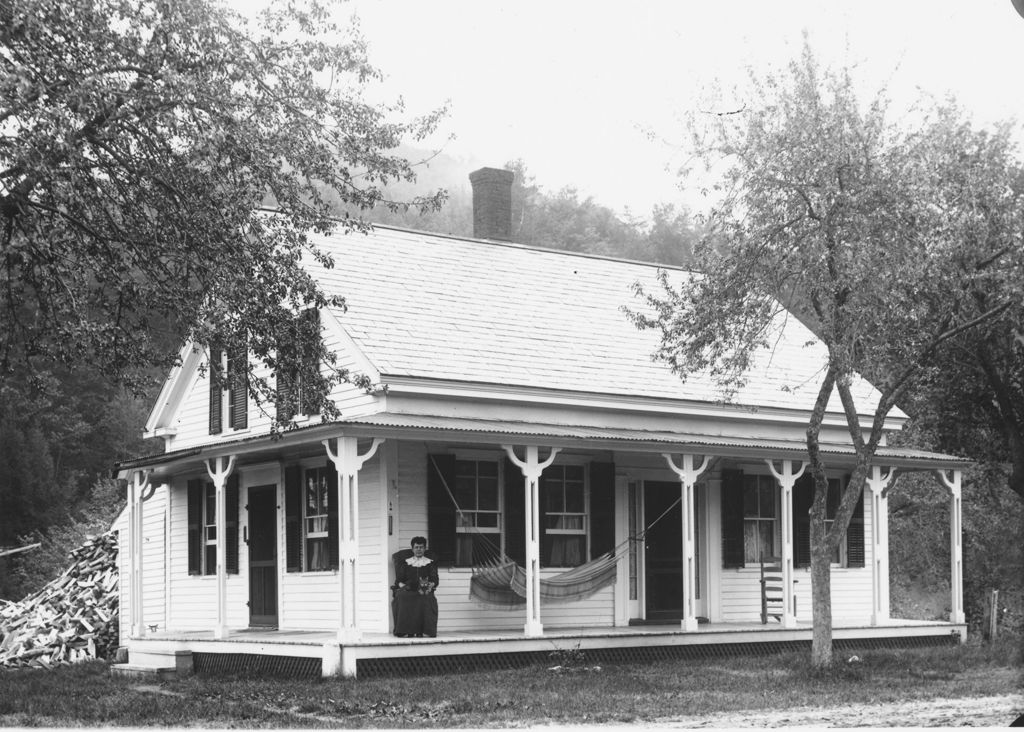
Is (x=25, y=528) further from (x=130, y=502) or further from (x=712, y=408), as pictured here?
(x=712, y=408)

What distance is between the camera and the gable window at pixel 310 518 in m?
19.2

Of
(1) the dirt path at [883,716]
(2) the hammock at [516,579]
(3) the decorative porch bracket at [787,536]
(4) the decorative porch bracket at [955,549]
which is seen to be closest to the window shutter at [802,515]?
(3) the decorative porch bracket at [787,536]

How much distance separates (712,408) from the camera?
21.8 metres

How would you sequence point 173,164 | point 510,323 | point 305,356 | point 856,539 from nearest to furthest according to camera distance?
point 173,164
point 305,356
point 510,323
point 856,539

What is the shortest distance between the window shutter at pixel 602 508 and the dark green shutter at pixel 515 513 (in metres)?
1.19

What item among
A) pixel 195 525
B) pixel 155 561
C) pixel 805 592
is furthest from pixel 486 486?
pixel 155 561

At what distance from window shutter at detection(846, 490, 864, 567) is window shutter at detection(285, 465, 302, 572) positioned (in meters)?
9.02

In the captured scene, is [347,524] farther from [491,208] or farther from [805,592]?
[491,208]

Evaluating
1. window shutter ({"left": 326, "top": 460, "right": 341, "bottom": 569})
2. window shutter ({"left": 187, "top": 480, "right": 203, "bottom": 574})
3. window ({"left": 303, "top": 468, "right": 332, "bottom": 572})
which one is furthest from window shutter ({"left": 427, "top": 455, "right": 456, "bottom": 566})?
window shutter ({"left": 187, "top": 480, "right": 203, "bottom": 574})

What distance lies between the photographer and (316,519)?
1978 cm

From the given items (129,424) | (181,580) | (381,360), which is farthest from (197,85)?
(129,424)

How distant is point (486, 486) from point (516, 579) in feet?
5.35

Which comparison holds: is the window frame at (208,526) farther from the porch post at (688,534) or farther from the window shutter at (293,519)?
the porch post at (688,534)

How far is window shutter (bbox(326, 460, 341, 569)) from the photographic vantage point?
19.0 m
